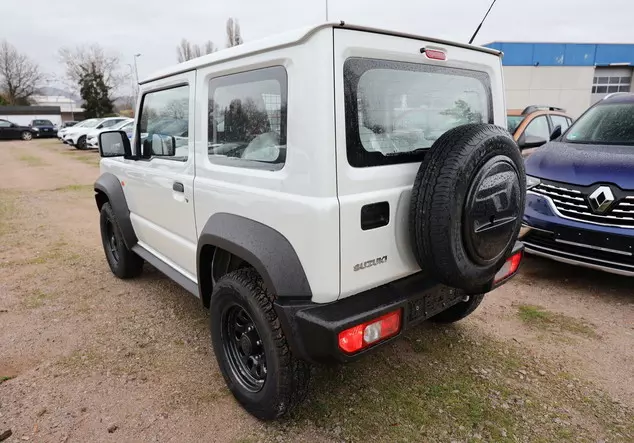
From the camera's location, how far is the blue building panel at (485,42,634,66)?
29.3 meters

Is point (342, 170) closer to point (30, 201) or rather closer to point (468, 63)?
point (468, 63)

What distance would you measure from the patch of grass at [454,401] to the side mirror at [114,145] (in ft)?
8.06

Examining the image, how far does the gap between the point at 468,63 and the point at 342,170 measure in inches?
46.0

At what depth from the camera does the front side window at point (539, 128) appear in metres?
7.04

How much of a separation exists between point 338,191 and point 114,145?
8.39 ft

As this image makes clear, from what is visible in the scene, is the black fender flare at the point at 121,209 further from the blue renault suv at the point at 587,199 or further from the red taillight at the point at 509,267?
the blue renault suv at the point at 587,199

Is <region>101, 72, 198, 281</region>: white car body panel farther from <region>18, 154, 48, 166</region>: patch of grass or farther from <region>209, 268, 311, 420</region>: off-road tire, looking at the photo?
<region>18, 154, 48, 166</region>: patch of grass

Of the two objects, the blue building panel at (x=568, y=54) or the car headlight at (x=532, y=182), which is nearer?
the car headlight at (x=532, y=182)

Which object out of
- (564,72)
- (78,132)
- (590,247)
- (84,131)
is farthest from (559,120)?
(564,72)

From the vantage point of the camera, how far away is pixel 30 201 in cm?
841

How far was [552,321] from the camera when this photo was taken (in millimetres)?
3424

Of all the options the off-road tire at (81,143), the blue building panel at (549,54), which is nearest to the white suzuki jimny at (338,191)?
the off-road tire at (81,143)

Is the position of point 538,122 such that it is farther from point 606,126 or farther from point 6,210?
point 6,210

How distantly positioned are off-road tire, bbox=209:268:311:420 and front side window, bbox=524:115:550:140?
6.34 meters
